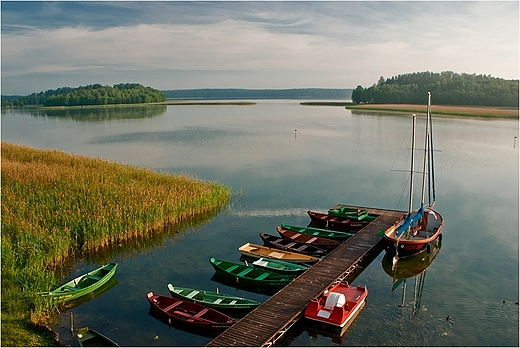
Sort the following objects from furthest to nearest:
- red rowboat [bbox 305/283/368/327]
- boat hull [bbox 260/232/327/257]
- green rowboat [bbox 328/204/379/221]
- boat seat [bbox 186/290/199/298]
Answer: green rowboat [bbox 328/204/379/221], boat hull [bbox 260/232/327/257], boat seat [bbox 186/290/199/298], red rowboat [bbox 305/283/368/327]

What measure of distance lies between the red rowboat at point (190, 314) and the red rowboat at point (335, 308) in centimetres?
288

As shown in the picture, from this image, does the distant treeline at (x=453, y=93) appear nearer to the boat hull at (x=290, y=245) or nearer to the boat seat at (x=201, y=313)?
the boat hull at (x=290, y=245)

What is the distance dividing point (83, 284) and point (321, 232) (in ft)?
41.3

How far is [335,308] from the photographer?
602 inches

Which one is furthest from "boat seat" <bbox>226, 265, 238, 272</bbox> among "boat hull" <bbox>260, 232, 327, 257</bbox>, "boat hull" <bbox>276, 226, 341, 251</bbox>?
"boat hull" <bbox>276, 226, 341, 251</bbox>

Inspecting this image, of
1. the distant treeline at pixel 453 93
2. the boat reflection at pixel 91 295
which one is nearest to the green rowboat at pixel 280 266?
the boat reflection at pixel 91 295

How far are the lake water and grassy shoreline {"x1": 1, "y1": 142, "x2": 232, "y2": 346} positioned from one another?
107 centimetres

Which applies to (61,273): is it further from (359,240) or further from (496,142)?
(496,142)

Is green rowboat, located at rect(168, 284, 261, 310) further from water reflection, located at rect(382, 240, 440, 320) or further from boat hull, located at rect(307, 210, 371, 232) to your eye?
boat hull, located at rect(307, 210, 371, 232)

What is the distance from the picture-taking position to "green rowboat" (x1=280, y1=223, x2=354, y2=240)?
79.0ft

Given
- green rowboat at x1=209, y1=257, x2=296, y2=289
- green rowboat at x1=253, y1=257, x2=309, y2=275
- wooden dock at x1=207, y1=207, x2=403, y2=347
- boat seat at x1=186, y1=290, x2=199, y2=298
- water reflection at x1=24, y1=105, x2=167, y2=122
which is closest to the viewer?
wooden dock at x1=207, y1=207, x2=403, y2=347

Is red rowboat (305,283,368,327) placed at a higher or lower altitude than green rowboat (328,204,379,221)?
lower

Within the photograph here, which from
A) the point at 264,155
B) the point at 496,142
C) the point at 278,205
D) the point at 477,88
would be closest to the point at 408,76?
the point at 477,88

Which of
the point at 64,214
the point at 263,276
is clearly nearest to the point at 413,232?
the point at 263,276
